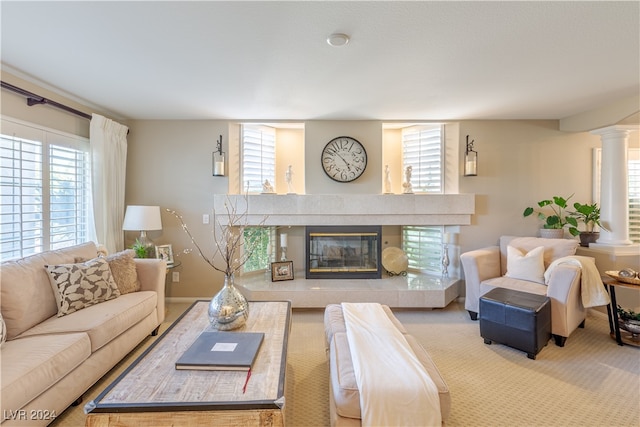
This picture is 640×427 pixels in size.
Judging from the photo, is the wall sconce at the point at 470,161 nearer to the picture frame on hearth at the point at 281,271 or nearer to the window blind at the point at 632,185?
the window blind at the point at 632,185

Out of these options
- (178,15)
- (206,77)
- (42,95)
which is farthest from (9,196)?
(178,15)

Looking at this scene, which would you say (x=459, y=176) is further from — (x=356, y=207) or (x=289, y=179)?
(x=289, y=179)

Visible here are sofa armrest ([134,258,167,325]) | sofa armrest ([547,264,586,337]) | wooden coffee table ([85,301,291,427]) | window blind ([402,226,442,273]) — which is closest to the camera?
wooden coffee table ([85,301,291,427])

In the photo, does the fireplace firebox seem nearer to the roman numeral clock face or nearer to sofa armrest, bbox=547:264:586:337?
the roman numeral clock face

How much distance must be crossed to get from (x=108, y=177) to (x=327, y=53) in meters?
3.00

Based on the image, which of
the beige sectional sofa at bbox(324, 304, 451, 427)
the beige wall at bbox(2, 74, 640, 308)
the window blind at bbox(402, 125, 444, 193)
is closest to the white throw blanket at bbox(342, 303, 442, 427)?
the beige sectional sofa at bbox(324, 304, 451, 427)

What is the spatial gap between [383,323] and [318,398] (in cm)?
69

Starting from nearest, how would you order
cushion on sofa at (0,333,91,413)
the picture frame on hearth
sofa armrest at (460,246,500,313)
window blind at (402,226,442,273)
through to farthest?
1. cushion on sofa at (0,333,91,413)
2. sofa armrest at (460,246,500,313)
3. the picture frame on hearth
4. window blind at (402,226,442,273)

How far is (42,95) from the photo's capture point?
2725 mm

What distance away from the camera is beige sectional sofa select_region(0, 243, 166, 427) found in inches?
59.3

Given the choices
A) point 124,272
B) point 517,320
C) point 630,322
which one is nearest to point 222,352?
point 124,272

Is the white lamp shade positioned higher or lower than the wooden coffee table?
higher

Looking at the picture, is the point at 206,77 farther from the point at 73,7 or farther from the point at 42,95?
the point at 42,95

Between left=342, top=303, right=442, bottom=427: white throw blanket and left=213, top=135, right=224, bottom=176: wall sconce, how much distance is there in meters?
2.84
